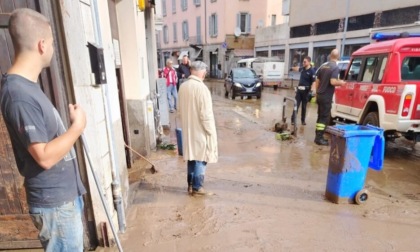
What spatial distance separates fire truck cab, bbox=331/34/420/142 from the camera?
202 inches

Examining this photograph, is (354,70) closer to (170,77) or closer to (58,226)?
(170,77)

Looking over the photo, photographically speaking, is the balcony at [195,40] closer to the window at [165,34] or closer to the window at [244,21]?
the window at [244,21]

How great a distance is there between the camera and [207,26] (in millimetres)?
31547

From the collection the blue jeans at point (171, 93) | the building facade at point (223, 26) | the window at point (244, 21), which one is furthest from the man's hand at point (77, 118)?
the window at point (244, 21)

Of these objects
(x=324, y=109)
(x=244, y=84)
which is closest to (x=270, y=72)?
(x=244, y=84)

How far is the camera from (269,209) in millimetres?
3732

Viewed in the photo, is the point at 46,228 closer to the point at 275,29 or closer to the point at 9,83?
the point at 9,83

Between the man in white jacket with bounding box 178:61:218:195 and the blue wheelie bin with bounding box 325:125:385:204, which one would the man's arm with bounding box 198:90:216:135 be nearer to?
the man in white jacket with bounding box 178:61:218:195

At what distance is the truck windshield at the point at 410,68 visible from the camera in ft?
17.6

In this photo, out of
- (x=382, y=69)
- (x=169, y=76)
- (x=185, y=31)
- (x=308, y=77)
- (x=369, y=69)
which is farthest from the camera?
(x=185, y=31)

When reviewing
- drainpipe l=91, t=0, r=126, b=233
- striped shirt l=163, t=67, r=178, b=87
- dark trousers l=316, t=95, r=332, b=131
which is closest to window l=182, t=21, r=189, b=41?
striped shirt l=163, t=67, r=178, b=87

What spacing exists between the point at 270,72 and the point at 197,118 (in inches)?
651

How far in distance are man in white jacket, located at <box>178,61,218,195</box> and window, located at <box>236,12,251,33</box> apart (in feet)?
89.6

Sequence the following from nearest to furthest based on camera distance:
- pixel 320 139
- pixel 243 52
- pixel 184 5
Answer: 1. pixel 320 139
2. pixel 243 52
3. pixel 184 5
